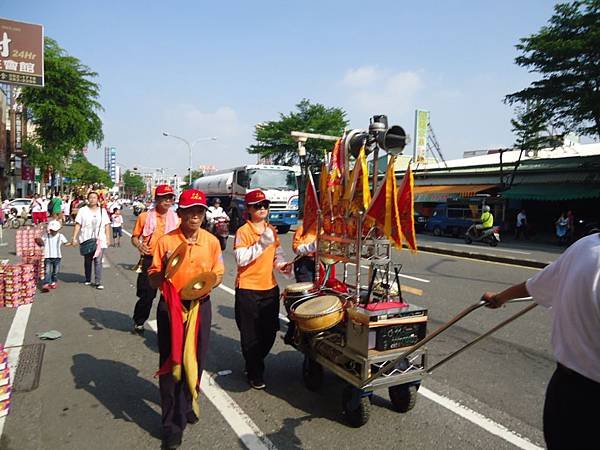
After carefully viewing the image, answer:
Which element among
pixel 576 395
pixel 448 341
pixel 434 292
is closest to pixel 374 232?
pixel 576 395

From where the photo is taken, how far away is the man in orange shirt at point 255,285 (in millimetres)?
3908

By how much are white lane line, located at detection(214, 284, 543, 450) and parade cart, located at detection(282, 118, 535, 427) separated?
0.39 meters

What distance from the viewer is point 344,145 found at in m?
4.08

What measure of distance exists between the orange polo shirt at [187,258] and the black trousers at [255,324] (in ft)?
2.15

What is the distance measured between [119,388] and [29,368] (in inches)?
47.2

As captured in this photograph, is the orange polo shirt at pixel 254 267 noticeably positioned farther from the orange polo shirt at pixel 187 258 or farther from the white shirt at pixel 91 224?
the white shirt at pixel 91 224

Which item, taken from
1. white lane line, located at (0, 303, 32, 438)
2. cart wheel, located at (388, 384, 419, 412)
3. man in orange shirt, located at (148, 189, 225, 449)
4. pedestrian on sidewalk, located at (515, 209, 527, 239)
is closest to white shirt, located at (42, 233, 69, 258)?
white lane line, located at (0, 303, 32, 438)

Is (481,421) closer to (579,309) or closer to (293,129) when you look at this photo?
(579,309)

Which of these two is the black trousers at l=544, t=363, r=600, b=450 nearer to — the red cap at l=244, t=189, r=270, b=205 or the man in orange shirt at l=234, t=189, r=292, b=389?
the man in orange shirt at l=234, t=189, r=292, b=389

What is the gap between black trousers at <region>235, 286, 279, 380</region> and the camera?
12.8 ft

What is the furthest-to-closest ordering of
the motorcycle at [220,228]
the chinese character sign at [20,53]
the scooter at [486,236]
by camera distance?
1. the scooter at [486,236]
2. the motorcycle at [220,228]
3. the chinese character sign at [20,53]

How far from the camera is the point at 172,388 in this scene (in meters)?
3.05

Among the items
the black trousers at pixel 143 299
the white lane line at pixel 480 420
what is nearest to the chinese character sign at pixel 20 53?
the black trousers at pixel 143 299

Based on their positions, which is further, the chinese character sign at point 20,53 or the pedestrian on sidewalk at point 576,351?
the chinese character sign at point 20,53
